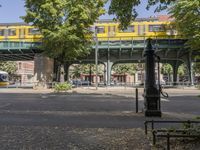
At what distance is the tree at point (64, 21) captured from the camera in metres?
39.8

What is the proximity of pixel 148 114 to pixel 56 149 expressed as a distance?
7531mm

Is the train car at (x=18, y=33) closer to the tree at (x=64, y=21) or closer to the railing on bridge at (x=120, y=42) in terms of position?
the railing on bridge at (x=120, y=42)

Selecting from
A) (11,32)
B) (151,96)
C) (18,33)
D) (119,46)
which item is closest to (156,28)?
(119,46)

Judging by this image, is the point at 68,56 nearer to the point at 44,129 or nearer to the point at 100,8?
the point at 100,8

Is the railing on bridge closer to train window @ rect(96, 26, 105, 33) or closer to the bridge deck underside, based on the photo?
the bridge deck underside

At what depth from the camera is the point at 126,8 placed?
9180 millimetres

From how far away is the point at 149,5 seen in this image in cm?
947

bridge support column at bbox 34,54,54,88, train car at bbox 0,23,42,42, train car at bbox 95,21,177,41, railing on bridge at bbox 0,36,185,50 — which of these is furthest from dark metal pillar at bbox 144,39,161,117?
train car at bbox 0,23,42,42

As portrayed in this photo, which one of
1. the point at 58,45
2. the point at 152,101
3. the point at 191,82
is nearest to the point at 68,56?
the point at 58,45

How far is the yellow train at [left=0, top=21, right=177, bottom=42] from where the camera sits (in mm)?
52000

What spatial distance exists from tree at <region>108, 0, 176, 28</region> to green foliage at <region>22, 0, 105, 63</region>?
98.6 ft

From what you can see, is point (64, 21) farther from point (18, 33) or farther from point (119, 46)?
point (18, 33)

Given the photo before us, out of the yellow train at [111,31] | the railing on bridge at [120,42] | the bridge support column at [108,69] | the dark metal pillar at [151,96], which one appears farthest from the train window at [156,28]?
the dark metal pillar at [151,96]

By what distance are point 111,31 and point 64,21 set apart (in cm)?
1288
